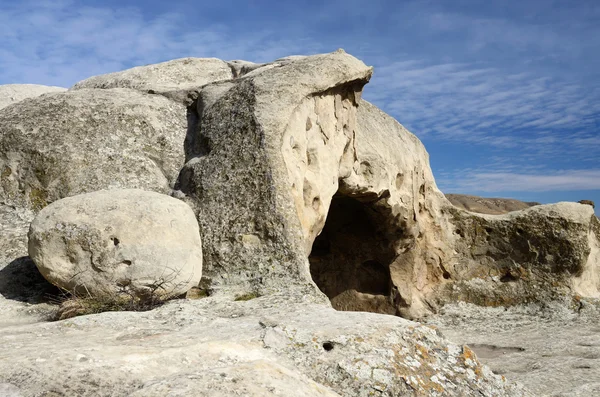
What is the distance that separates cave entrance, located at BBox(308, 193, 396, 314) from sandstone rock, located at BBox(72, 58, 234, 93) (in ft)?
10.8

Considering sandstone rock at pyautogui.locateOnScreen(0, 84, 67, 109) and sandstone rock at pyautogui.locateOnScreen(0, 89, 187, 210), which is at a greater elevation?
sandstone rock at pyautogui.locateOnScreen(0, 84, 67, 109)

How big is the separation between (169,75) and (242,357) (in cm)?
738

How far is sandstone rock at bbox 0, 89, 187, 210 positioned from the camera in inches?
282

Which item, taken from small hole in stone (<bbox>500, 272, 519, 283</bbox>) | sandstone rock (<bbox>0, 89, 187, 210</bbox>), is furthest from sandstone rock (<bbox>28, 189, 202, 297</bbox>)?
small hole in stone (<bbox>500, 272, 519, 283</bbox>)

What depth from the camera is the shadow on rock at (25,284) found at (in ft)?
18.3

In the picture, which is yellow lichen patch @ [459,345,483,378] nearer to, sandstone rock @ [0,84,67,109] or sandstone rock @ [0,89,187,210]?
sandstone rock @ [0,89,187,210]

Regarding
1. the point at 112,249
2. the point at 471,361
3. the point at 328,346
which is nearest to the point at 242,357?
the point at 328,346

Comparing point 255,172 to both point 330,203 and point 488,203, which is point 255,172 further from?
point 488,203

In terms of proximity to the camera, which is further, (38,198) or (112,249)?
(38,198)

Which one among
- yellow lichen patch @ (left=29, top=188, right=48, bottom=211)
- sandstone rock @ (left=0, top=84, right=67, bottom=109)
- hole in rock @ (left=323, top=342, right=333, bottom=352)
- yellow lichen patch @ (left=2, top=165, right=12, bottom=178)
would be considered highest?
sandstone rock @ (left=0, top=84, right=67, bottom=109)

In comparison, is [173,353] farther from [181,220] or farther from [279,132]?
[279,132]

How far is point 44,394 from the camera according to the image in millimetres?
2812

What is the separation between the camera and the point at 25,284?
5848 millimetres

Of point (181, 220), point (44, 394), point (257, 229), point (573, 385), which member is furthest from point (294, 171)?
point (44, 394)
